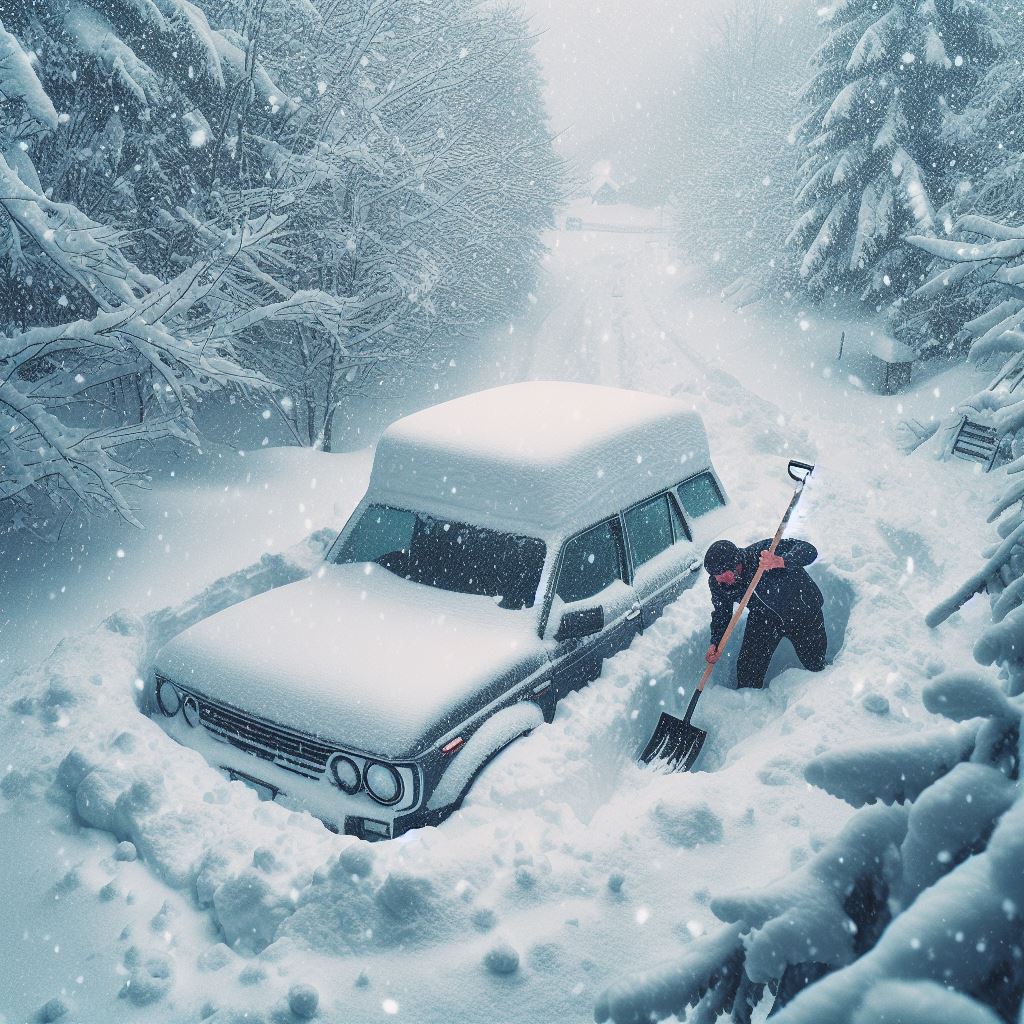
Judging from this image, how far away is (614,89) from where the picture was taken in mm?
89562

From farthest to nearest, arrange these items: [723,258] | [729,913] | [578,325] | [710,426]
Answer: [723,258] < [578,325] < [710,426] < [729,913]

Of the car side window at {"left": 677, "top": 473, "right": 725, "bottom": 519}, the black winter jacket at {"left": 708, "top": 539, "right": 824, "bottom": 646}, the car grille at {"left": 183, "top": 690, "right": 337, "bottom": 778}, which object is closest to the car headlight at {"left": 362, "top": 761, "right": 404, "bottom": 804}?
the car grille at {"left": 183, "top": 690, "right": 337, "bottom": 778}

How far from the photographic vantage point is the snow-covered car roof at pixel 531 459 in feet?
16.6

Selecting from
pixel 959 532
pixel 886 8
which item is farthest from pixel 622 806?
pixel 886 8

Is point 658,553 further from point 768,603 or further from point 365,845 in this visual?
point 365,845

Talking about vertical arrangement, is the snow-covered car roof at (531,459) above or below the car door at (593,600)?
above

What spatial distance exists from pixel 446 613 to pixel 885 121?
66.4 ft

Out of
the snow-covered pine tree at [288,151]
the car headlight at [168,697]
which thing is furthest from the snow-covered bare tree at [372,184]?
the car headlight at [168,697]

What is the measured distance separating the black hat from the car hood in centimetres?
169

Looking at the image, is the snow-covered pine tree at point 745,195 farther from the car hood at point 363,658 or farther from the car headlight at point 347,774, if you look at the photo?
the car headlight at point 347,774

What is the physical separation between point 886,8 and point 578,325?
38.5 feet

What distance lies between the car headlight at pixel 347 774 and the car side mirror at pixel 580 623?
4.74ft

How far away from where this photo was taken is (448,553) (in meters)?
5.25

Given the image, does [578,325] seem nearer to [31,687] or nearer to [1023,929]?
[31,687]
